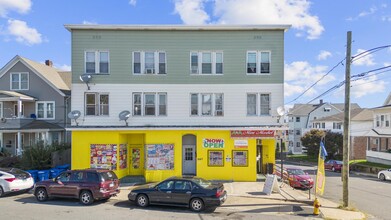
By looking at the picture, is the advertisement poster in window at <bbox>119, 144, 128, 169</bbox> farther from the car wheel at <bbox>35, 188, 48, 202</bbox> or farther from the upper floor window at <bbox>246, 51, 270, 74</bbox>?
the upper floor window at <bbox>246, 51, 270, 74</bbox>

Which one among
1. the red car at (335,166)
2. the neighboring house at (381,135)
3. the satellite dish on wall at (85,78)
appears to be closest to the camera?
the satellite dish on wall at (85,78)

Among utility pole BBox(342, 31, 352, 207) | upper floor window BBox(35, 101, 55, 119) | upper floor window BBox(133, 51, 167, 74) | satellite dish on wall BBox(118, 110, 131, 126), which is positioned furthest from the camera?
upper floor window BBox(35, 101, 55, 119)

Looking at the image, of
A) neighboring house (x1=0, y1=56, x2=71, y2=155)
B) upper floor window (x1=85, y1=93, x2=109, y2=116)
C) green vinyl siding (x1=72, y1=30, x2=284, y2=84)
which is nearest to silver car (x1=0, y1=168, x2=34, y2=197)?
upper floor window (x1=85, y1=93, x2=109, y2=116)

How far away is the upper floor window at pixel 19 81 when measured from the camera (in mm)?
30281

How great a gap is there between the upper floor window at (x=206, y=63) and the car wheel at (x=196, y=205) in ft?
34.1

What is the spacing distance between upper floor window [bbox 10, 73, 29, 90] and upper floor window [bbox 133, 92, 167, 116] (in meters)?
14.8

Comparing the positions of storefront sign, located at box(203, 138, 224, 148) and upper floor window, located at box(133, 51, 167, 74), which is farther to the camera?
upper floor window, located at box(133, 51, 167, 74)

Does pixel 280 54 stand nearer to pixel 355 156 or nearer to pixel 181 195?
pixel 181 195

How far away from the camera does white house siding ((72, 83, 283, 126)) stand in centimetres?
2170

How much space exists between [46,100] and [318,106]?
58.1 meters

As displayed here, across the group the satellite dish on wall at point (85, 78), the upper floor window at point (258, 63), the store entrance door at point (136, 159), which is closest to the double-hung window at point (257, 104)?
the upper floor window at point (258, 63)

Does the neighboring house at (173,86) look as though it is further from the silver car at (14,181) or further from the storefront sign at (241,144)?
the silver car at (14,181)

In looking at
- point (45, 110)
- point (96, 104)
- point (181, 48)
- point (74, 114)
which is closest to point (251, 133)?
point (181, 48)

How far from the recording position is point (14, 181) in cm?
1695
